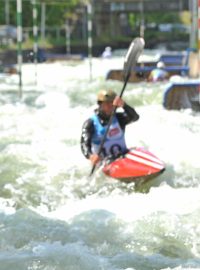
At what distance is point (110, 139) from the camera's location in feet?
23.4

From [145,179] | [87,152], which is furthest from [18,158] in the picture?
Answer: [145,179]

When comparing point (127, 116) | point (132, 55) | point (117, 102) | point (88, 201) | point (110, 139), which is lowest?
point (88, 201)

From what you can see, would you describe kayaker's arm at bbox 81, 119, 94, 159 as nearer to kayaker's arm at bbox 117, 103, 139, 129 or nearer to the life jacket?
the life jacket

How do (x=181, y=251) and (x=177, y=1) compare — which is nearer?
(x=181, y=251)

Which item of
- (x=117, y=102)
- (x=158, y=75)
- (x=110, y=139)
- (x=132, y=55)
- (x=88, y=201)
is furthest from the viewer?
(x=158, y=75)

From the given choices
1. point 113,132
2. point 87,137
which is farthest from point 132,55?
point 87,137

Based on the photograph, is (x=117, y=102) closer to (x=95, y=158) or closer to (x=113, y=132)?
(x=113, y=132)

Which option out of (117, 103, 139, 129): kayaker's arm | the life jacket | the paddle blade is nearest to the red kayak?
the life jacket

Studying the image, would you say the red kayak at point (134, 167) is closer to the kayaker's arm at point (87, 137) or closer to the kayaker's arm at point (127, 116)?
the kayaker's arm at point (87, 137)

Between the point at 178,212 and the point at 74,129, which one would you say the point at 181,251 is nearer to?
the point at 178,212

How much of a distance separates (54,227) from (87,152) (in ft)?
5.70

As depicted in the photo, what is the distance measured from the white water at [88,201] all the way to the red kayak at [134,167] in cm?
17

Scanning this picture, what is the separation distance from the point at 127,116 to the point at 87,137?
1.67ft

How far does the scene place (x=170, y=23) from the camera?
2264 inches
